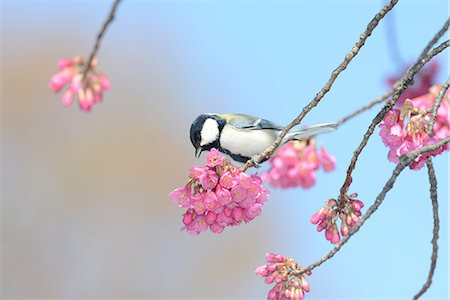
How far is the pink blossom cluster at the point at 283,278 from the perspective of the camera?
1.64 meters

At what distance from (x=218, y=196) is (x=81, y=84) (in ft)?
4.93

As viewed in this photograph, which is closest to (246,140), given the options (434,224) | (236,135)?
(236,135)

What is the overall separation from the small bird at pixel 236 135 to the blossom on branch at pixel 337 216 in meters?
1.00

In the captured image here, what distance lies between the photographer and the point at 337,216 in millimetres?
1731

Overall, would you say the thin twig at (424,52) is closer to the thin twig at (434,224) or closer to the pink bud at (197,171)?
the thin twig at (434,224)

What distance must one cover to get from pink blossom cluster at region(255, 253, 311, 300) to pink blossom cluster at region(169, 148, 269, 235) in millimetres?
146

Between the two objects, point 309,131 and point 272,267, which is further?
point 309,131

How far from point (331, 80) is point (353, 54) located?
0.09 m

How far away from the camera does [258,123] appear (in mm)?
2896

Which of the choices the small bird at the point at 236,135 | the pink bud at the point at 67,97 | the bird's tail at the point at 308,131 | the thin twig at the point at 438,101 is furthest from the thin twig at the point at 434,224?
the pink bud at the point at 67,97

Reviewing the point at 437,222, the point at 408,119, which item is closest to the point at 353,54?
the point at 408,119

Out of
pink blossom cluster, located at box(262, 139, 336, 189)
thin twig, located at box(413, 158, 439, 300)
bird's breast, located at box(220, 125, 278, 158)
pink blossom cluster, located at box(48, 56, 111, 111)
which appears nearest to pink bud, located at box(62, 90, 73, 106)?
pink blossom cluster, located at box(48, 56, 111, 111)

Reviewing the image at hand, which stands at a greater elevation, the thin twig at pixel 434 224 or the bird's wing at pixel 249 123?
the bird's wing at pixel 249 123

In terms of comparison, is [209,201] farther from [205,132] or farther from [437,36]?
[205,132]
